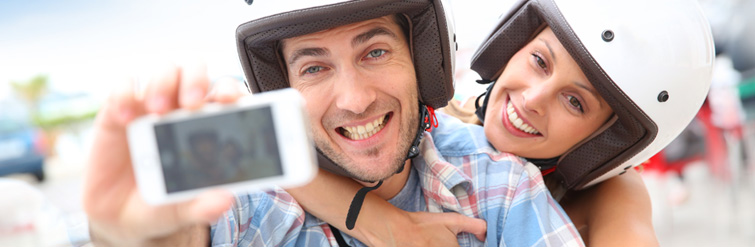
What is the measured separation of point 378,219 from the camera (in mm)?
1342

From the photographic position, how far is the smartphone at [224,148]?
0.67m

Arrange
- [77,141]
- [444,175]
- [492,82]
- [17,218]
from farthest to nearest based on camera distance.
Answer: [77,141] < [17,218] < [492,82] < [444,175]

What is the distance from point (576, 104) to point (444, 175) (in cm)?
40

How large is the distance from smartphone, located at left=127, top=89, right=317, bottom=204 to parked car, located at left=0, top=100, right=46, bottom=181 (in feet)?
21.8

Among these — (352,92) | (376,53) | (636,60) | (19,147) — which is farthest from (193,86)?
(19,147)

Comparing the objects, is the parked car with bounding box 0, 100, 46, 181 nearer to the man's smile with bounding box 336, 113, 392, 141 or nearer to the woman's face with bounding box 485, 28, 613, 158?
the man's smile with bounding box 336, 113, 392, 141

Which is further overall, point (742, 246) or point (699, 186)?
point (699, 186)

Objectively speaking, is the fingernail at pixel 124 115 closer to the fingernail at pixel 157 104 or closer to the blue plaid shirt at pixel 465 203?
the fingernail at pixel 157 104

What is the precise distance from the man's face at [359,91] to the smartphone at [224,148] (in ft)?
1.81

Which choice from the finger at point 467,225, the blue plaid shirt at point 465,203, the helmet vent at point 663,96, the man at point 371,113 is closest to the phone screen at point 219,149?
the man at point 371,113

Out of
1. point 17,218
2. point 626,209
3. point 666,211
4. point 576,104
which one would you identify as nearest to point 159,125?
point 576,104

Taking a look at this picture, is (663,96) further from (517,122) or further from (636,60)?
(517,122)

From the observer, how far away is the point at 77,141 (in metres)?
8.27

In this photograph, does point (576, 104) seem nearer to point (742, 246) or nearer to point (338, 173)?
point (338, 173)
